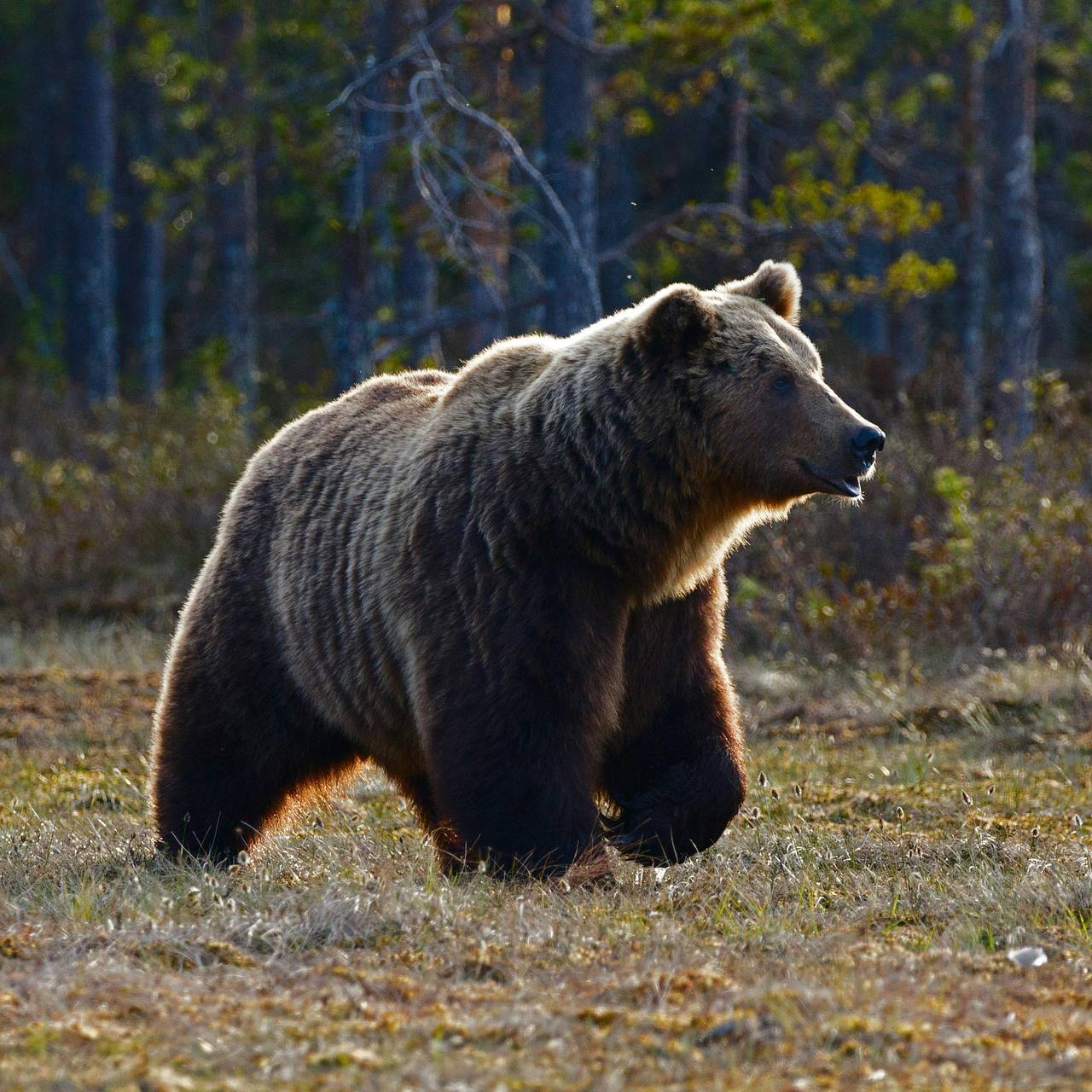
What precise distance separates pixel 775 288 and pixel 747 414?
0.67 m

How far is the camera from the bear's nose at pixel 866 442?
4.84m

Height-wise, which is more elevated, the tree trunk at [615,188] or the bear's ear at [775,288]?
the bear's ear at [775,288]

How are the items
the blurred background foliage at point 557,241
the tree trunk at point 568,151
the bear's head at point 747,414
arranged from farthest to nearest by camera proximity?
the tree trunk at point 568,151, the blurred background foliage at point 557,241, the bear's head at point 747,414

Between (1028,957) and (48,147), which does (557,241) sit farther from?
(48,147)

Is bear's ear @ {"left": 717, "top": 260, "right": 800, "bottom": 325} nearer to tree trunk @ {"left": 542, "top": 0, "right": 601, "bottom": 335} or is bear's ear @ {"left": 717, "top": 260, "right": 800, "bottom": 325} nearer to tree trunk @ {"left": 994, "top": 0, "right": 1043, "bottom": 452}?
tree trunk @ {"left": 542, "top": 0, "right": 601, "bottom": 335}

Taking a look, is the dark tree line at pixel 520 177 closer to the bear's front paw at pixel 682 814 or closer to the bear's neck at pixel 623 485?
the bear's neck at pixel 623 485

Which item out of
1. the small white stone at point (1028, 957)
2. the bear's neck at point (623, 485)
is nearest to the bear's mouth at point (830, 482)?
the bear's neck at point (623, 485)

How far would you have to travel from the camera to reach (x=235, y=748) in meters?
5.56

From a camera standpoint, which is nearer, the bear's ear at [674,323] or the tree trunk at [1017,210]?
the bear's ear at [674,323]

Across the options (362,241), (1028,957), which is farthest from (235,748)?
(362,241)

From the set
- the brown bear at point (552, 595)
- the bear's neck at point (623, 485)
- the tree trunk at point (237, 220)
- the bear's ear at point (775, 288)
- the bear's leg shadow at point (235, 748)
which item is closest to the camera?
the brown bear at point (552, 595)

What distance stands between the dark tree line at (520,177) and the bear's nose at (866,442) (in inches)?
204

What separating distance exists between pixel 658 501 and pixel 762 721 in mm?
3633

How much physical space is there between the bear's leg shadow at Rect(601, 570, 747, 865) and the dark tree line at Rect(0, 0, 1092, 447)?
5.24 m
